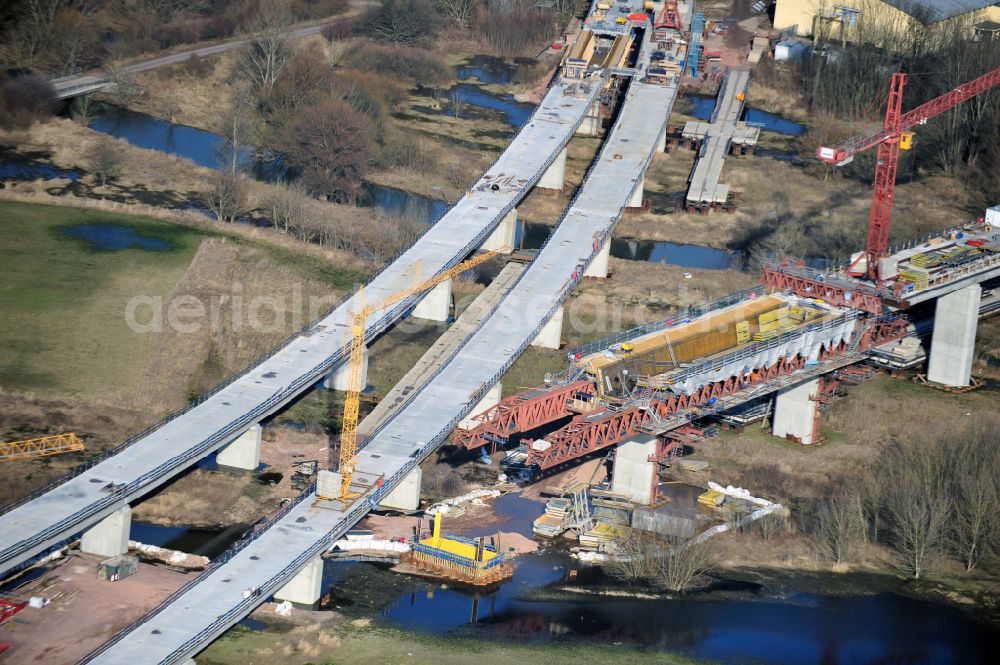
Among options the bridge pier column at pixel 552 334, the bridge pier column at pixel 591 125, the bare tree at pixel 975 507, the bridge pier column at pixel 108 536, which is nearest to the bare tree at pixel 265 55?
the bridge pier column at pixel 591 125

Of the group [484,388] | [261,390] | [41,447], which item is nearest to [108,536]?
[41,447]

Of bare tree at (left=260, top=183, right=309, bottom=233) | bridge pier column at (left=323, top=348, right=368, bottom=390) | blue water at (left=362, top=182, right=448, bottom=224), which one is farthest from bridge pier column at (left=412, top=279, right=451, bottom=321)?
blue water at (left=362, top=182, right=448, bottom=224)

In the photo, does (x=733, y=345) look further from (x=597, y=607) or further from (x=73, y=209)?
(x=73, y=209)

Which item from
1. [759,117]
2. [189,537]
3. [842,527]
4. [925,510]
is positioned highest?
[759,117]

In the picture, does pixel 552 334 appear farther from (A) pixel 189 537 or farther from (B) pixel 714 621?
(A) pixel 189 537

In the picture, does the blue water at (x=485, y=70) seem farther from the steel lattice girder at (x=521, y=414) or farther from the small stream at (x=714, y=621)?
the small stream at (x=714, y=621)

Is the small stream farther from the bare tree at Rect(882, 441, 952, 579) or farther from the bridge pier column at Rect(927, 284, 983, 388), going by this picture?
the bridge pier column at Rect(927, 284, 983, 388)
